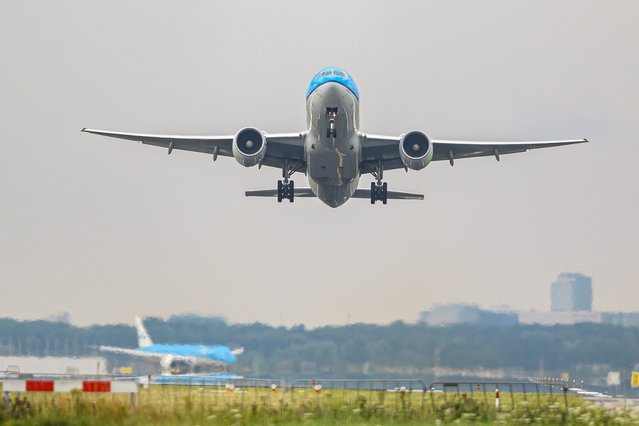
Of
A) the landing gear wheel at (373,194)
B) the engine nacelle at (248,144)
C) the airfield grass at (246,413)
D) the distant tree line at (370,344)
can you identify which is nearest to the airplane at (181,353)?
the distant tree line at (370,344)

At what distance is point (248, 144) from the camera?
35.9m

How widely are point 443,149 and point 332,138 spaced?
6260mm

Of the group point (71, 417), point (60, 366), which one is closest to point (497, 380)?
point (60, 366)

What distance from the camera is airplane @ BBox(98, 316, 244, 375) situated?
107 ft

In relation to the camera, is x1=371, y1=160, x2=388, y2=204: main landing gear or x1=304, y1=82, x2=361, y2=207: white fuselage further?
x1=371, y1=160, x2=388, y2=204: main landing gear

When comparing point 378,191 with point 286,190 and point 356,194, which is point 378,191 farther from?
point 286,190

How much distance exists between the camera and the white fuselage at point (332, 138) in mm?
33750

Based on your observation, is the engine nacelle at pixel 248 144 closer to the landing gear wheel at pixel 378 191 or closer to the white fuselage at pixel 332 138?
the white fuselage at pixel 332 138

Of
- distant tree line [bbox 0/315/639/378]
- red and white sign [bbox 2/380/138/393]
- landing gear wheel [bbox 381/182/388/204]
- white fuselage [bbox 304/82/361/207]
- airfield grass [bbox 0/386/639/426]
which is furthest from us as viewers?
landing gear wheel [bbox 381/182/388/204]

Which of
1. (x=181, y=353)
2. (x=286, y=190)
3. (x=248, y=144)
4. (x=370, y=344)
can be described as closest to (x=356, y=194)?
(x=286, y=190)

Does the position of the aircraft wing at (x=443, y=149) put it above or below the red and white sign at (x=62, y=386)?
above

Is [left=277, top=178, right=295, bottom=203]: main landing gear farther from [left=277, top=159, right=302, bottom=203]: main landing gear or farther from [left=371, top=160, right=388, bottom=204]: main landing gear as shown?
[left=371, top=160, right=388, bottom=204]: main landing gear

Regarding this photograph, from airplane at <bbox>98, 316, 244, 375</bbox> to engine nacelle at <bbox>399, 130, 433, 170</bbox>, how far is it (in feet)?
29.4

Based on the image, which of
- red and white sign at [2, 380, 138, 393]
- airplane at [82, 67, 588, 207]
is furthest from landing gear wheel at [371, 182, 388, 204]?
red and white sign at [2, 380, 138, 393]
